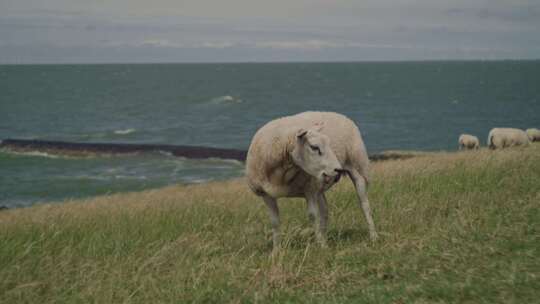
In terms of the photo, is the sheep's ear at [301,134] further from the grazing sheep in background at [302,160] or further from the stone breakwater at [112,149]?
the stone breakwater at [112,149]

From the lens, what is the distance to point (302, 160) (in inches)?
301

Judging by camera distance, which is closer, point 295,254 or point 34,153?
point 295,254

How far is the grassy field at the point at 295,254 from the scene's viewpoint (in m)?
6.23

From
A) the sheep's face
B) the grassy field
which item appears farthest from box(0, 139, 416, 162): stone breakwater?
the sheep's face

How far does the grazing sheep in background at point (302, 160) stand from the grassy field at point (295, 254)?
1.80 ft

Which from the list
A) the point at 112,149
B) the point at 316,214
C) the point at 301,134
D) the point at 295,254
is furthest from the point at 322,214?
the point at 112,149

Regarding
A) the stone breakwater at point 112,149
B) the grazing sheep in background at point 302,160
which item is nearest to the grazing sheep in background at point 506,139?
the grazing sheep in background at point 302,160

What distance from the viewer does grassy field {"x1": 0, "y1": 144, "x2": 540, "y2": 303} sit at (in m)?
6.23

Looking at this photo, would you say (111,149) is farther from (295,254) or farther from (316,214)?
(295,254)

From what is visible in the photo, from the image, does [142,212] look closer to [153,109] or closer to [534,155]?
[534,155]

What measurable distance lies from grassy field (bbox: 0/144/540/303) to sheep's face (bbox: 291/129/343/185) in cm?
88

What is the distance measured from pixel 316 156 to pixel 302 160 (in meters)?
0.21

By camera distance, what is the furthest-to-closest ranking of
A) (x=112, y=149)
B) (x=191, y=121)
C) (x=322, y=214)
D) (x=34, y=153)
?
1. (x=191, y=121)
2. (x=112, y=149)
3. (x=34, y=153)
4. (x=322, y=214)

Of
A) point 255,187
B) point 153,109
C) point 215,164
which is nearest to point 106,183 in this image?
point 215,164
